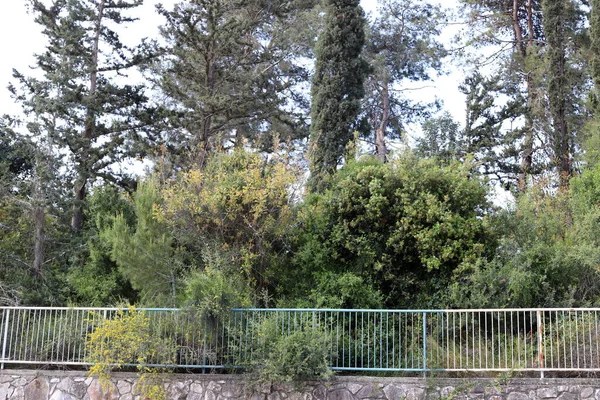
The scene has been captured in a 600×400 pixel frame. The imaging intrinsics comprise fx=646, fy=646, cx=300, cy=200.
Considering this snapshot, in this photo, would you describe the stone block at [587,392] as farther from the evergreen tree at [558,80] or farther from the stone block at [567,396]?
the evergreen tree at [558,80]

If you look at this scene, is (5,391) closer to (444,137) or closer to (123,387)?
(123,387)

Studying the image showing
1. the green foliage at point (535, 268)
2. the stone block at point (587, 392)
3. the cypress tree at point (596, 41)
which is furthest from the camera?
the cypress tree at point (596, 41)

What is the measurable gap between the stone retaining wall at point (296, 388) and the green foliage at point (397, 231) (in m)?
2.57

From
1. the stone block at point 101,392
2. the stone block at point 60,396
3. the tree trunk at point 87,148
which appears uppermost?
the tree trunk at point 87,148

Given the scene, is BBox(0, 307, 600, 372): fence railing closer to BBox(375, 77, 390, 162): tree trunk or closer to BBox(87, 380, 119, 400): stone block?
BBox(87, 380, 119, 400): stone block

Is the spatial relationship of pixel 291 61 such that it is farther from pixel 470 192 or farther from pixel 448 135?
pixel 470 192

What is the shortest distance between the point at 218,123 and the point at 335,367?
49.3 ft

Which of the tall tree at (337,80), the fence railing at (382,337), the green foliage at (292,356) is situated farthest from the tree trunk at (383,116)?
the green foliage at (292,356)

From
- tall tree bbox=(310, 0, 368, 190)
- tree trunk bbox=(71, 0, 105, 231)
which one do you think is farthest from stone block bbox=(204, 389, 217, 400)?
tall tree bbox=(310, 0, 368, 190)

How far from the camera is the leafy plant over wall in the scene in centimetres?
1079

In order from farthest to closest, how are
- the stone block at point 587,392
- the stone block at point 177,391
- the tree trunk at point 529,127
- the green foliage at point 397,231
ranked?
the tree trunk at point 529,127
the green foliage at point 397,231
the stone block at point 177,391
the stone block at point 587,392

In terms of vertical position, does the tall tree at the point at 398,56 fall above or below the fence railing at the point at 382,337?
above

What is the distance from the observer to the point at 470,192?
13.5 m

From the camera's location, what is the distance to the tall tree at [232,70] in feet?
70.6
